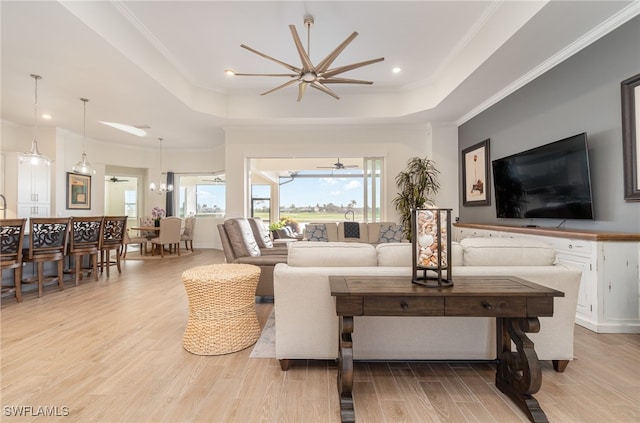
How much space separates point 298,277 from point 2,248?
378 centimetres

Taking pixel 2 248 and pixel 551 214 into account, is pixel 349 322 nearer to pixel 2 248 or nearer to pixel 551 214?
pixel 551 214

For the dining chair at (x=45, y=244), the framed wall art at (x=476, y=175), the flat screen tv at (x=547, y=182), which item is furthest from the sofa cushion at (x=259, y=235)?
the framed wall art at (x=476, y=175)

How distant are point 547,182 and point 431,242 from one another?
2699 millimetres

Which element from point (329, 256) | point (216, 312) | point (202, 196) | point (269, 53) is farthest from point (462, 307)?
point (202, 196)

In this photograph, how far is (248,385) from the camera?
70.6 inches

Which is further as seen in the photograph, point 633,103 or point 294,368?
point 633,103

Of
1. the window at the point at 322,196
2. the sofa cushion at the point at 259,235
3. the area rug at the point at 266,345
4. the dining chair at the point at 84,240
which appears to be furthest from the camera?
the window at the point at 322,196

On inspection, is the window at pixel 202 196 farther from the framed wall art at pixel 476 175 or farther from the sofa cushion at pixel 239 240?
the framed wall art at pixel 476 175

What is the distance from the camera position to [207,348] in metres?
2.18

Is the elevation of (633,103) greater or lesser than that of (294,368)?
greater

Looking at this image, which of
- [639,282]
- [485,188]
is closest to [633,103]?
[639,282]

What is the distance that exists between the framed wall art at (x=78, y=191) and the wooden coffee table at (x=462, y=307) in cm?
780

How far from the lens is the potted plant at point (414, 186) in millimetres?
5561

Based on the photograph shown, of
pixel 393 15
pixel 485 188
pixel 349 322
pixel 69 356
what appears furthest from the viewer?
pixel 485 188
